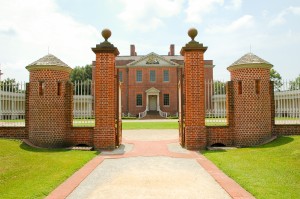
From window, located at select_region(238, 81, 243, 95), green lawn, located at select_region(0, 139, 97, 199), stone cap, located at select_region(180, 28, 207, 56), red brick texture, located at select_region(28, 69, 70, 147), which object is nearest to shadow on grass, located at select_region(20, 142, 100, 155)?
green lawn, located at select_region(0, 139, 97, 199)

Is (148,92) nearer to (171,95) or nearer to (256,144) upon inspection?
(171,95)

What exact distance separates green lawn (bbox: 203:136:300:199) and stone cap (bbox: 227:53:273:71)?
2.84m

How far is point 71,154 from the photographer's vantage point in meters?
9.59

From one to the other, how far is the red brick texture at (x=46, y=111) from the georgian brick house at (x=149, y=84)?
103ft

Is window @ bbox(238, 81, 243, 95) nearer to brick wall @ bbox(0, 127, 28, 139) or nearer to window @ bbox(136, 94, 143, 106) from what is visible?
brick wall @ bbox(0, 127, 28, 139)

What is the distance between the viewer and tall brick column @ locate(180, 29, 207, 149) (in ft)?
36.0

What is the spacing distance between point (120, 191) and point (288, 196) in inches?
119

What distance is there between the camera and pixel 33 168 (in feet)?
24.5

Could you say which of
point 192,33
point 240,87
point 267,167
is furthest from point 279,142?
point 192,33

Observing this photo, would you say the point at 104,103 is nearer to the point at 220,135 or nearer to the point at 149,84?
the point at 220,135

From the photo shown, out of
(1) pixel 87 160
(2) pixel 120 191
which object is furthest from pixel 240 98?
(2) pixel 120 191

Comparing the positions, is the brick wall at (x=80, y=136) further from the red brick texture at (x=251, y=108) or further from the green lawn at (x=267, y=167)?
the red brick texture at (x=251, y=108)

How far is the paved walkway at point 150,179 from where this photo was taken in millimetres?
5523

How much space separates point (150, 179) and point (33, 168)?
121 inches
